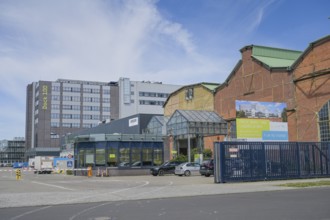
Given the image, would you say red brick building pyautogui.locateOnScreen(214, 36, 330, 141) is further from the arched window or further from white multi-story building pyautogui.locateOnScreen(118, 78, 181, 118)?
white multi-story building pyautogui.locateOnScreen(118, 78, 181, 118)

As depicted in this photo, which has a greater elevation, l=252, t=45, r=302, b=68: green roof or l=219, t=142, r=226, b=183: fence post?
l=252, t=45, r=302, b=68: green roof

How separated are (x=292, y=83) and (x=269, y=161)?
71.7ft

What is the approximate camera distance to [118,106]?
138125 mm

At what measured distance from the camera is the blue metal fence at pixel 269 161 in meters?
25.4

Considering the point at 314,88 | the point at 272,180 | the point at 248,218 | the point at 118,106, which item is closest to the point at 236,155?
the point at 272,180

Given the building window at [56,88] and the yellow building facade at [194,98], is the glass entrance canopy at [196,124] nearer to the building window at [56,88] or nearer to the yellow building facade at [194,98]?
the yellow building facade at [194,98]

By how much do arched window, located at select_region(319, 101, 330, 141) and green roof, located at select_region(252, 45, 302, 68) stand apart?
378 inches

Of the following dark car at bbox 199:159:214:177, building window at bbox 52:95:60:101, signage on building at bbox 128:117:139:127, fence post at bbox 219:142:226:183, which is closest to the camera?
fence post at bbox 219:142:226:183

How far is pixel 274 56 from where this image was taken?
5516 cm

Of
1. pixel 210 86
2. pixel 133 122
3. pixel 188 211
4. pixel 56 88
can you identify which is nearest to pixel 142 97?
pixel 56 88

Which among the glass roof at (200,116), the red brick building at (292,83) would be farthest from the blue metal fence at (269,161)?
the glass roof at (200,116)

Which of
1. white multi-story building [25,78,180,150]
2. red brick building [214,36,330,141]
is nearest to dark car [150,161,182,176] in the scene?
red brick building [214,36,330,141]

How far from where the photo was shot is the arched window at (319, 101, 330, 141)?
138 ft

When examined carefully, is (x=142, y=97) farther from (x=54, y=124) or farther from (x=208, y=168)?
(x=208, y=168)
